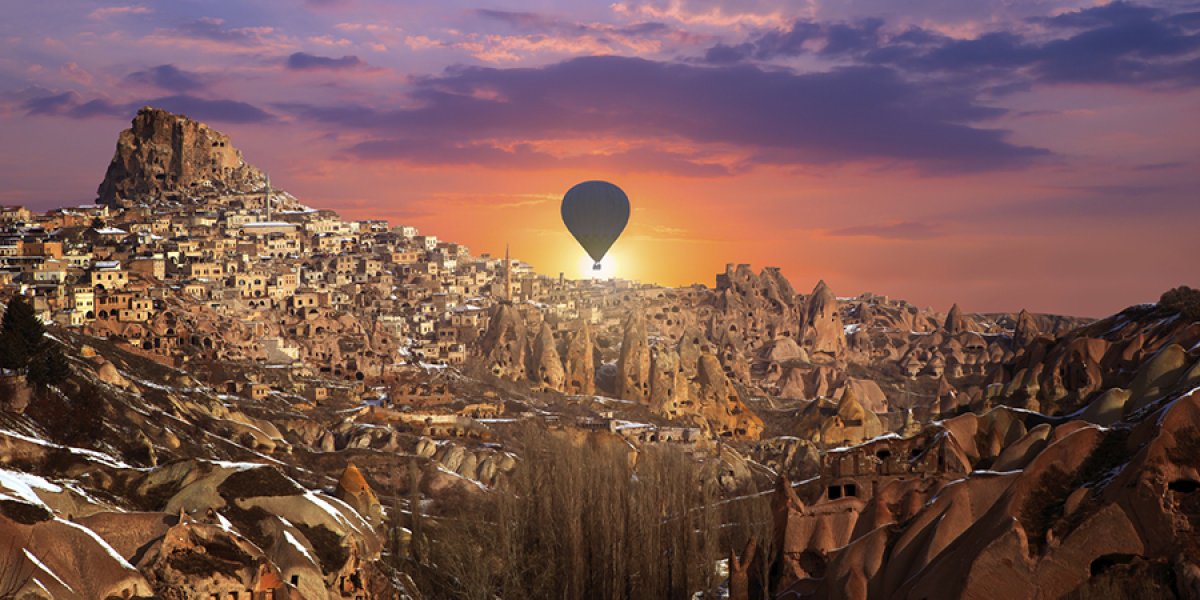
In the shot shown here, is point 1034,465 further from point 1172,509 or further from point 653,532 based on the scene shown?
point 653,532

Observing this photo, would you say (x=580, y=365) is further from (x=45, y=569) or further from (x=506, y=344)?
(x=45, y=569)

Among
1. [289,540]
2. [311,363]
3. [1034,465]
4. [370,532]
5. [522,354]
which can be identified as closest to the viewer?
[1034,465]

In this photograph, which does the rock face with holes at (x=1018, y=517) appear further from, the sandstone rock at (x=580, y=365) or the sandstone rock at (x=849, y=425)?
the sandstone rock at (x=580, y=365)

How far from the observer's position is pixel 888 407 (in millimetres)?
175875

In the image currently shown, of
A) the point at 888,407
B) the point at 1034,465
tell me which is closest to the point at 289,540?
the point at 1034,465

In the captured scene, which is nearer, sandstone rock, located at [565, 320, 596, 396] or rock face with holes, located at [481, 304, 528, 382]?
sandstone rock, located at [565, 320, 596, 396]

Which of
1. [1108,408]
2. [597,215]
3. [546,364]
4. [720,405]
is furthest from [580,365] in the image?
[1108,408]

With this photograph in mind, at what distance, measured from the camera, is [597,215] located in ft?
409

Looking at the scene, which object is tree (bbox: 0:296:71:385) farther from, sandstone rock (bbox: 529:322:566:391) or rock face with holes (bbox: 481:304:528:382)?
rock face with holes (bbox: 481:304:528:382)

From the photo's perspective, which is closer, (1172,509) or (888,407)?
(1172,509)

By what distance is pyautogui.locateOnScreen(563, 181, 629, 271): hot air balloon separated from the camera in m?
125

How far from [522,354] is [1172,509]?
388ft

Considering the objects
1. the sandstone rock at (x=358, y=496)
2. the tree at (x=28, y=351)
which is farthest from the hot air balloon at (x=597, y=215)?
the tree at (x=28, y=351)

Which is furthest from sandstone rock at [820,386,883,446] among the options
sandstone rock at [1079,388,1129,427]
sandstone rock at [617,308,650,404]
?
sandstone rock at [1079,388,1129,427]
